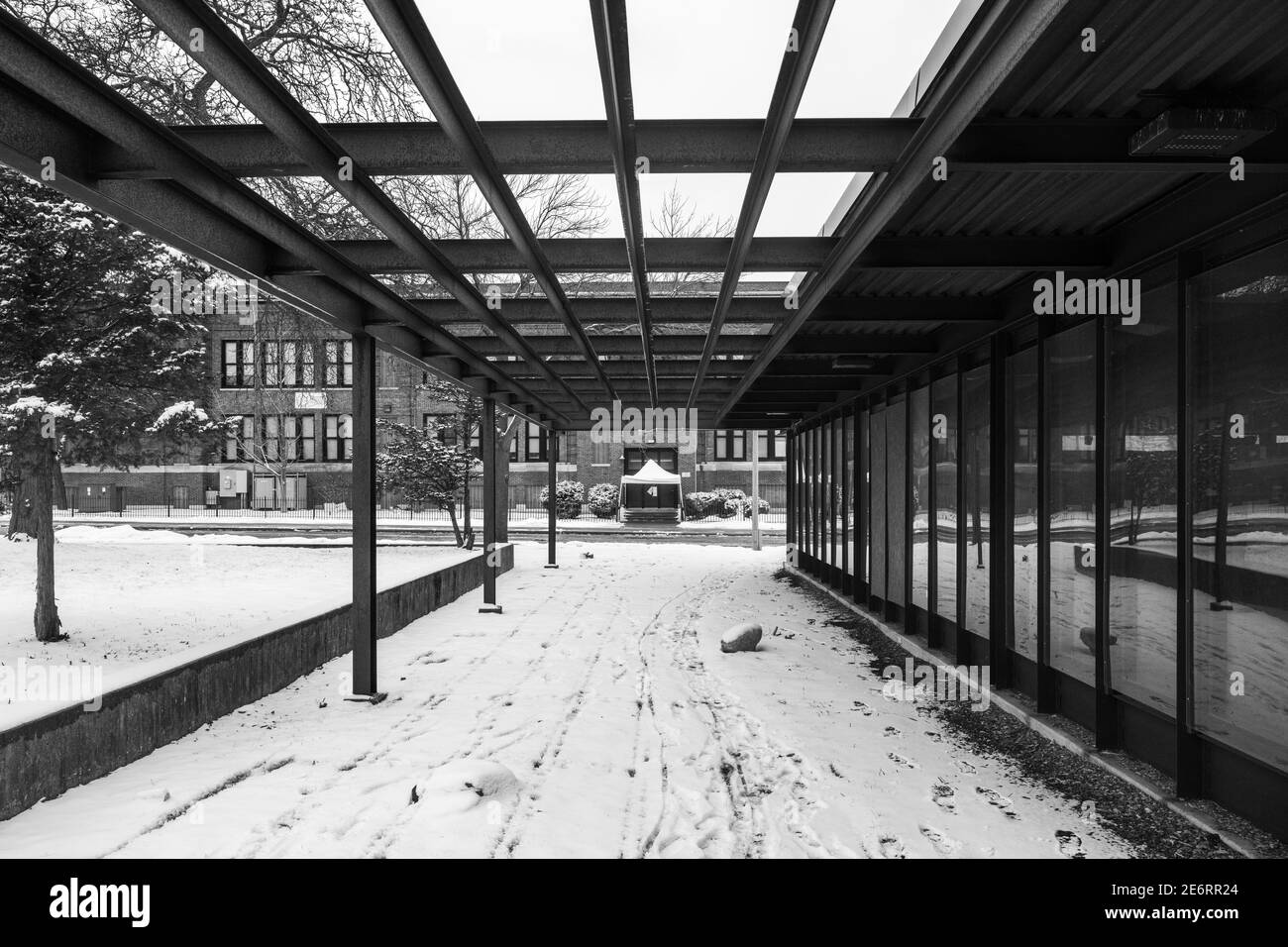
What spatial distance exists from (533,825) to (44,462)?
8.63 m

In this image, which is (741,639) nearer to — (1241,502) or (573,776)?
(573,776)

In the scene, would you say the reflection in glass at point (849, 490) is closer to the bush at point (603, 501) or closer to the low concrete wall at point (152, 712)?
the low concrete wall at point (152, 712)

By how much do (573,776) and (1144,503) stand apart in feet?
13.4

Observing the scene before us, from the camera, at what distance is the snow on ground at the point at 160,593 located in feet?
28.5

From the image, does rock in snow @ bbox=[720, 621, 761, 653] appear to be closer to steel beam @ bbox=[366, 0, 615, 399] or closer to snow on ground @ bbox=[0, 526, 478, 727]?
snow on ground @ bbox=[0, 526, 478, 727]

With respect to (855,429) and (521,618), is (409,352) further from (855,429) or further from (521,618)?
(855,429)

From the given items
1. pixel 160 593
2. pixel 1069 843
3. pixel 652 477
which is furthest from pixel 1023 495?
pixel 652 477

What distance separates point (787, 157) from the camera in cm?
398

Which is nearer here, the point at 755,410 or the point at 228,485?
the point at 755,410

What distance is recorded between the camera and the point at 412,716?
645cm

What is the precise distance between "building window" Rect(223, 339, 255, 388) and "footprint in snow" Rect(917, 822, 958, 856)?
41.2 metres

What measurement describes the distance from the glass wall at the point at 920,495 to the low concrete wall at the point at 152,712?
6.78 m
